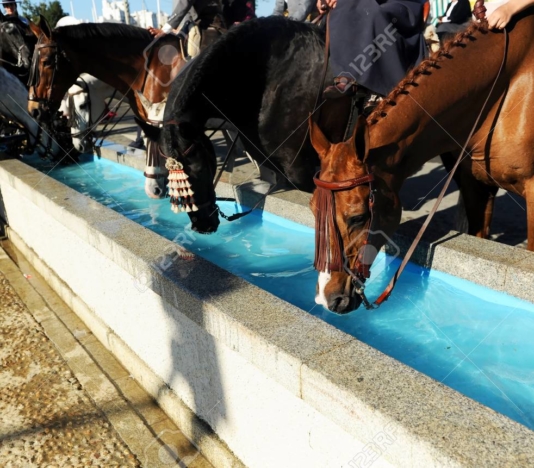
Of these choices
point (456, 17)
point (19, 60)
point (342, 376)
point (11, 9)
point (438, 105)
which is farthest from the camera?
point (11, 9)

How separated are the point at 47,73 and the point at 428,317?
17.3ft

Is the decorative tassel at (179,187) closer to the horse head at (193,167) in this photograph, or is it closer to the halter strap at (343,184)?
the horse head at (193,167)

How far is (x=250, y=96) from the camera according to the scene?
4.52m

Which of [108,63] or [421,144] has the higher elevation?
[108,63]

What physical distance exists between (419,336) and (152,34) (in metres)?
5.18

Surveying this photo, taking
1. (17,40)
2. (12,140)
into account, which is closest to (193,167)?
(12,140)

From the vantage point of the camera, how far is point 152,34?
6.66 meters

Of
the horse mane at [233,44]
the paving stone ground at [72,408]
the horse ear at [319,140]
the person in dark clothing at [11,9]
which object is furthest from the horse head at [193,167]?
the person in dark clothing at [11,9]

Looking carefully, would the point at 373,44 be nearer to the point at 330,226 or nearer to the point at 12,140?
the point at 330,226

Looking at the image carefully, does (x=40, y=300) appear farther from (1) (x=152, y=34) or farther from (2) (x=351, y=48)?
(2) (x=351, y=48)

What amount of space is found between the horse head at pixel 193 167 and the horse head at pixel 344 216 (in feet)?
5.45

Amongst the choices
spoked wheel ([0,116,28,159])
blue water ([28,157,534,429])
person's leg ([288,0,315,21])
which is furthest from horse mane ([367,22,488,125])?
spoked wheel ([0,116,28,159])

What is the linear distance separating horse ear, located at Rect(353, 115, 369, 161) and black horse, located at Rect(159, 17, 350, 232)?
1816 millimetres

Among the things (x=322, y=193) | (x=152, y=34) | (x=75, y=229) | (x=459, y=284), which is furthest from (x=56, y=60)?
(x=459, y=284)
